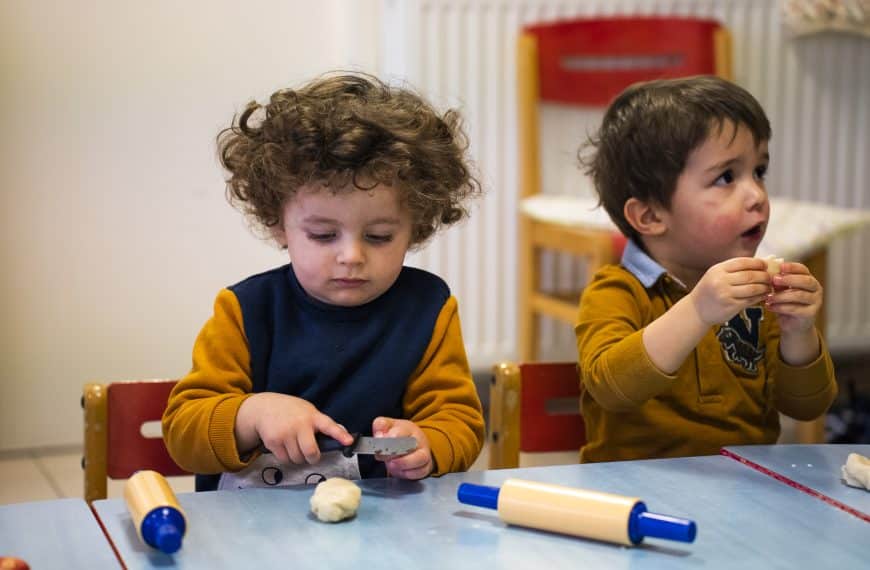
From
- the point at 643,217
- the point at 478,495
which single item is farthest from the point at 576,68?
the point at 478,495

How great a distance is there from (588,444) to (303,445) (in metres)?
0.43

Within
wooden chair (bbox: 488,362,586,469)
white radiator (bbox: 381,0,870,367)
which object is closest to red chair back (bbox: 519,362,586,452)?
wooden chair (bbox: 488,362,586,469)

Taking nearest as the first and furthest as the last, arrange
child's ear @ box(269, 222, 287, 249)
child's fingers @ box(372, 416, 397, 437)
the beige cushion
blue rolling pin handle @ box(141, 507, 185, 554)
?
1. blue rolling pin handle @ box(141, 507, 185, 554)
2. child's fingers @ box(372, 416, 397, 437)
3. child's ear @ box(269, 222, 287, 249)
4. the beige cushion

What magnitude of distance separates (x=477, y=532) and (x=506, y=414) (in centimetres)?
43

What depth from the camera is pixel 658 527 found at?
770 mm

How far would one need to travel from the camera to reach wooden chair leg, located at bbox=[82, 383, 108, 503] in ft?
3.74

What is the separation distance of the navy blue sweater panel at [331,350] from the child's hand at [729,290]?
26 centimetres

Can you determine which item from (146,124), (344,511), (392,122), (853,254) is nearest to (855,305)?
(853,254)

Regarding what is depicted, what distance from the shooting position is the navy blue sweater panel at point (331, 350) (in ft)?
3.71

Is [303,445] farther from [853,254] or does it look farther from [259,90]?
[853,254]

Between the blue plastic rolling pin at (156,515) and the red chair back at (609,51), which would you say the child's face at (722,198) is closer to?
the blue plastic rolling pin at (156,515)

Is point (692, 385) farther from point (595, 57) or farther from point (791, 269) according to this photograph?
point (595, 57)

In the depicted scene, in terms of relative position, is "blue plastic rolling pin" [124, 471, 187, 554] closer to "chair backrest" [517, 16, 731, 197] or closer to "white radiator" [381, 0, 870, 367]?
"white radiator" [381, 0, 870, 367]

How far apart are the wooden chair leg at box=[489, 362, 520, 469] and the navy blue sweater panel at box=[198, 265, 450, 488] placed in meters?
0.12
